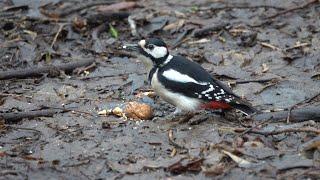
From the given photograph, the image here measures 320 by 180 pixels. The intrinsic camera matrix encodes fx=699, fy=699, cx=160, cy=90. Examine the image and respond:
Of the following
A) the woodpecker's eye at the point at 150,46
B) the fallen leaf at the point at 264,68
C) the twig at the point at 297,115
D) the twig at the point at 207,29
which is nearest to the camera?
the twig at the point at 297,115

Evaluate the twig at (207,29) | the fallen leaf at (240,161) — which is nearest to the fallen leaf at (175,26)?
the twig at (207,29)

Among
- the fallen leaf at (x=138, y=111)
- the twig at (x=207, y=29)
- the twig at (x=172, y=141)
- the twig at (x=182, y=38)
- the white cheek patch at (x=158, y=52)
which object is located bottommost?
the twig at (x=182, y=38)

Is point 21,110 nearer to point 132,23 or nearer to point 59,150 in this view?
point 59,150

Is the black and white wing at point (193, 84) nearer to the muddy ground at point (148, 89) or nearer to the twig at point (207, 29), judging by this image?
the muddy ground at point (148, 89)

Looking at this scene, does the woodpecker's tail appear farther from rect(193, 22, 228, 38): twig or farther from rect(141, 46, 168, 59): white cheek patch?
rect(193, 22, 228, 38): twig

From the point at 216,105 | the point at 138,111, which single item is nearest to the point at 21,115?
the point at 138,111

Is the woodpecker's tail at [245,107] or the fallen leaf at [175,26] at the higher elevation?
the woodpecker's tail at [245,107]

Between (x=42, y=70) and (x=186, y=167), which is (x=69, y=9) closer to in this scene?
Result: (x=42, y=70)

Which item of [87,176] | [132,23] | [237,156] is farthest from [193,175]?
[132,23]
